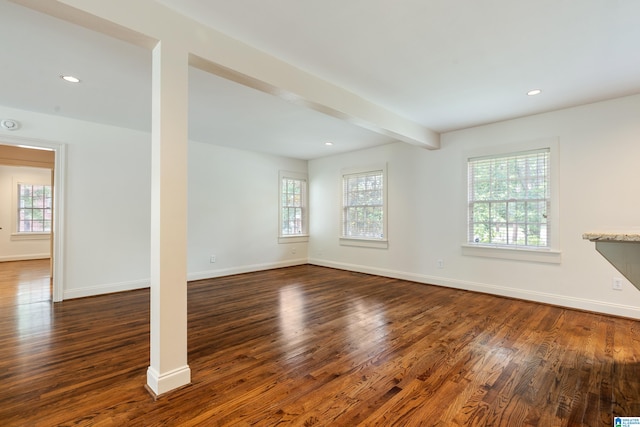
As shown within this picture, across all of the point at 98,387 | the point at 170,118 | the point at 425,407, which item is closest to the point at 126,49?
the point at 170,118

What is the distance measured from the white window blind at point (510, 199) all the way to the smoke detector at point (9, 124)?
6.25 meters

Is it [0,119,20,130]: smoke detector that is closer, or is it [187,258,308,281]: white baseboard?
[0,119,20,130]: smoke detector

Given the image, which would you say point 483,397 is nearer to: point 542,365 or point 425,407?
point 425,407

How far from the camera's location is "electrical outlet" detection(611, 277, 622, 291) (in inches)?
136

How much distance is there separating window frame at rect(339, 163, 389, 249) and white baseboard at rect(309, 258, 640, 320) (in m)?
0.49

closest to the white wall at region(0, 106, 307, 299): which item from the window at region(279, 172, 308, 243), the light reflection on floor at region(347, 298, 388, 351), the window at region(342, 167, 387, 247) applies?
the window at region(279, 172, 308, 243)

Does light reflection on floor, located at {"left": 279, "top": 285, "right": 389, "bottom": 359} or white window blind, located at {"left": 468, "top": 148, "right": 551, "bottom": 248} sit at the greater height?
white window blind, located at {"left": 468, "top": 148, "right": 551, "bottom": 248}

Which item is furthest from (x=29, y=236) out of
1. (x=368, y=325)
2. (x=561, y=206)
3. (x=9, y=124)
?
(x=561, y=206)

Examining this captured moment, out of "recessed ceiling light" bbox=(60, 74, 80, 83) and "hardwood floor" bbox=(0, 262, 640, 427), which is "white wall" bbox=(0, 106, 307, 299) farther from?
"recessed ceiling light" bbox=(60, 74, 80, 83)

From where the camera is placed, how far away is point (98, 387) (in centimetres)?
203

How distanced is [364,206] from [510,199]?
2.61 m

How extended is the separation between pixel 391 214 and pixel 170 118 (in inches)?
172

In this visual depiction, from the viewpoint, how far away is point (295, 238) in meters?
7.01

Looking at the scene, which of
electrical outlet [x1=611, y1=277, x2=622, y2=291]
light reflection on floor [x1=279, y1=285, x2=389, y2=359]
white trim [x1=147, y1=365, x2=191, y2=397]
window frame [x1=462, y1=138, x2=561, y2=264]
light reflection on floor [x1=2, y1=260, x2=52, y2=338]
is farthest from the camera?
window frame [x1=462, y1=138, x2=561, y2=264]
